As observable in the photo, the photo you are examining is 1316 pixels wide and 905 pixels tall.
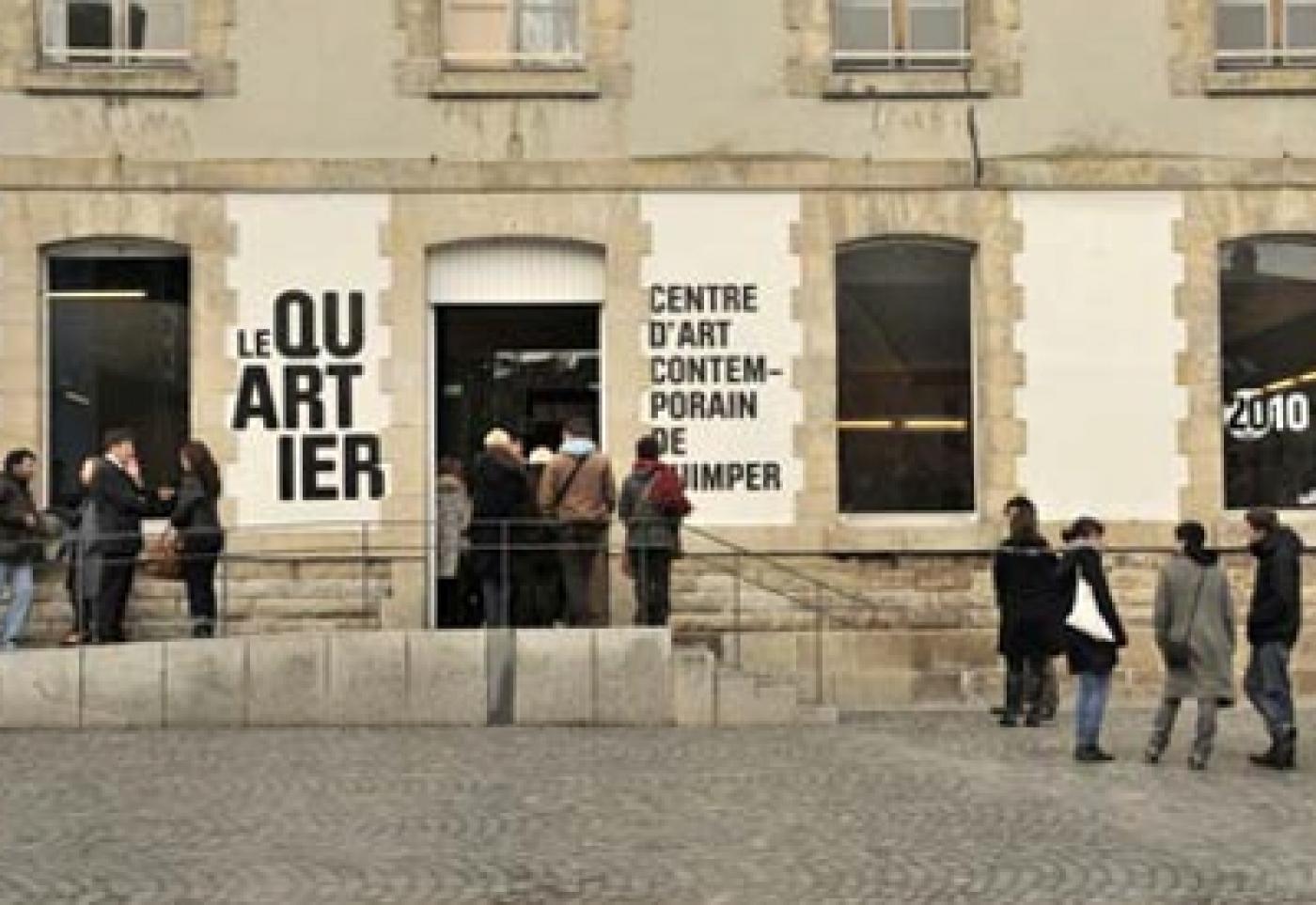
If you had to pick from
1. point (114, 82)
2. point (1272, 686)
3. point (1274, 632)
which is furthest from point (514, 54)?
point (1272, 686)

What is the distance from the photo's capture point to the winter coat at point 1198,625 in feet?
38.2

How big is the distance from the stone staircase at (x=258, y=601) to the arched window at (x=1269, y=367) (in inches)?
302

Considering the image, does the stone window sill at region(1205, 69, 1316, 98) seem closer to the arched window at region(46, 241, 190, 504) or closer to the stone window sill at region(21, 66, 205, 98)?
the stone window sill at region(21, 66, 205, 98)

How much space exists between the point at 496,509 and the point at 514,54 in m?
4.45

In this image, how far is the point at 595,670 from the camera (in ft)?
44.9

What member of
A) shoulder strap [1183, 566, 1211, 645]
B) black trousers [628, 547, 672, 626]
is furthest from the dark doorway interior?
shoulder strap [1183, 566, 1211, 645]

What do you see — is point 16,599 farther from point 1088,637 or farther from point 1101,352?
point 1101,352

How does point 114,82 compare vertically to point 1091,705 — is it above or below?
above

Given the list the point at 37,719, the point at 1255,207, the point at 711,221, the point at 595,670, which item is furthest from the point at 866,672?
the point at 37,719

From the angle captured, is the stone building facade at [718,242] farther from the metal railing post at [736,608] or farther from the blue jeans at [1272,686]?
the blue jeans at [1272,686]

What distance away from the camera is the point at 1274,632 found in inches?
474

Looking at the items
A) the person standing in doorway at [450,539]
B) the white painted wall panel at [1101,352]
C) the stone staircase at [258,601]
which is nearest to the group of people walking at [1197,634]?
the white painted wall panel at [1101,352]

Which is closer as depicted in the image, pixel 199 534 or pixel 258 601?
pixel 199 534

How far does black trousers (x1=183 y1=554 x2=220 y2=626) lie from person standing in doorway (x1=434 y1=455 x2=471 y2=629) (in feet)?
6.06
